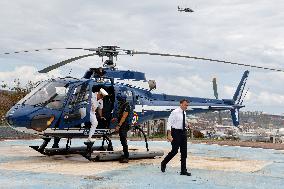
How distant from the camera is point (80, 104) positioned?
11.9 m

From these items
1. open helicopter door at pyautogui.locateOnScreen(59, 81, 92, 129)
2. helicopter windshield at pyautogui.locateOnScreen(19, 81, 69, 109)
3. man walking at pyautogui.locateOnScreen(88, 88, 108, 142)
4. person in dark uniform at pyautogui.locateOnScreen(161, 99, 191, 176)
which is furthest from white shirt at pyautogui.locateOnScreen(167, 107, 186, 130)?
helicopter windshield at pyautogui.locateOnScreen(19, 81, 69, 109)

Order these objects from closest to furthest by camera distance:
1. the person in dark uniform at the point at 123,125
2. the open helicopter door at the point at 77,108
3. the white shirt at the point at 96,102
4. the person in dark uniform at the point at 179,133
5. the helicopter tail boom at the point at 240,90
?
the person in dark uniform at the point at 179,133, the open helicopter door at the point at 77,108, the person in dark uniform at the point at 123,125, the white shirt at the point at 96,102, the helicopter tail boom at the point at 240,90

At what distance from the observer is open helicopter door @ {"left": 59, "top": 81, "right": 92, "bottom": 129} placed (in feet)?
38.0

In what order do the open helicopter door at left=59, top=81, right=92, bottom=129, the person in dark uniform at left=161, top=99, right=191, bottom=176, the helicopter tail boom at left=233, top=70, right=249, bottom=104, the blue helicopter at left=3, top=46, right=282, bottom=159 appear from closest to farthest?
the person in dark uniform at left=161, top=99, right=191, bottom=176
the blue helicopter at left=3, top=46, right=282, bottom=159
the open helicopter door at left=59, top=81, right=92, bottom=129
the helicopter tail boom at left=233, top=70, right=249, bottom=104

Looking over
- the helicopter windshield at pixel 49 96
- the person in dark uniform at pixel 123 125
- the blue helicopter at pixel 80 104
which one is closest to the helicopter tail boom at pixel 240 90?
the blue helicopter at pixel 80 104

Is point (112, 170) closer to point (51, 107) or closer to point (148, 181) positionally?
point (148, 181)

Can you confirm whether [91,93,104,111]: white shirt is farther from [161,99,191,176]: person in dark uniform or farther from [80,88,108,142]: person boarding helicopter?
[161,99,191,176]: person in dark uniform

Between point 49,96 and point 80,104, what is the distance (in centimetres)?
95

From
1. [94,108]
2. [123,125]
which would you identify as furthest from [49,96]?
[123,125]

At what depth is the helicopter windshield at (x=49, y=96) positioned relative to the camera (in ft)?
37.2

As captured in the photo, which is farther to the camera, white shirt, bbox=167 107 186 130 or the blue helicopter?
A: the blue helicopter

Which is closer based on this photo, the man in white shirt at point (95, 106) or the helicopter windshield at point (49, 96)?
the helicopter windshield at point (49, 96)

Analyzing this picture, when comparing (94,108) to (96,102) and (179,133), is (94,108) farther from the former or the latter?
(179,133)

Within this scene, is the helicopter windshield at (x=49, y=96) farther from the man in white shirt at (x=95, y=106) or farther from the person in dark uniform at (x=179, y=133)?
the person in dark uniform at (x=179, y=133)
